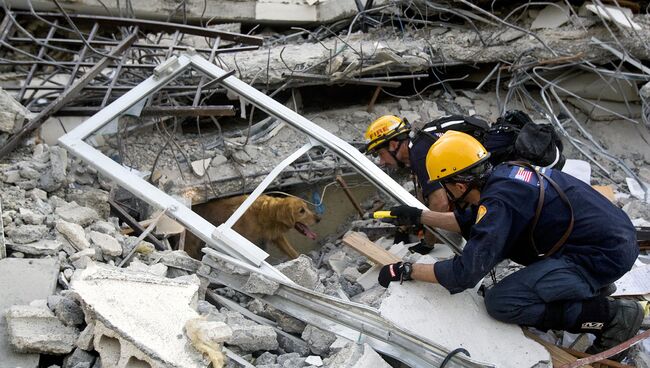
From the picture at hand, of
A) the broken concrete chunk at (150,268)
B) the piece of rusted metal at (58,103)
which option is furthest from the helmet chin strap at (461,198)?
the piece of rusted metal at (58,103)

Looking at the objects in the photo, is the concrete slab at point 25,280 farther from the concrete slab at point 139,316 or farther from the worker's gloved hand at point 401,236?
the worker's gloved hand at point 401,236

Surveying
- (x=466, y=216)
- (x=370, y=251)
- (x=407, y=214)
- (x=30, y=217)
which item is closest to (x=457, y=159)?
(x=466, y=216)

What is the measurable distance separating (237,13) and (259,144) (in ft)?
7.15

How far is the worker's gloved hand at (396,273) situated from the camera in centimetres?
441

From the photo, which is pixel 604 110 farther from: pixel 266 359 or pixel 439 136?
pixel 266 359

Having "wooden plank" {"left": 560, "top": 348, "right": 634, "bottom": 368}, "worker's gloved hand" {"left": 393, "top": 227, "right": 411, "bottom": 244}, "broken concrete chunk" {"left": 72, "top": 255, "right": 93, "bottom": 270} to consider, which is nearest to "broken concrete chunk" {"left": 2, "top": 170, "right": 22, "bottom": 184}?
"broken concrete chunk" {"left": 72, "top": 255, "right": 93, "bottom": 270}

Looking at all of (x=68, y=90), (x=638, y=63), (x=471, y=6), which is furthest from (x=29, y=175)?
(x=638, y=63)

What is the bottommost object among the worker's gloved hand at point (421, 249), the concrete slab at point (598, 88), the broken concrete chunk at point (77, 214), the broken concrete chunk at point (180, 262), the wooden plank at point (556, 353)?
the concrete slab at point (598, 88)

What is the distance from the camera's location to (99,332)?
3.69m

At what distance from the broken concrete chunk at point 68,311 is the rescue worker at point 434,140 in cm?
245

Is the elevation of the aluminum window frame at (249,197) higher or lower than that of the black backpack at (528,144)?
higher

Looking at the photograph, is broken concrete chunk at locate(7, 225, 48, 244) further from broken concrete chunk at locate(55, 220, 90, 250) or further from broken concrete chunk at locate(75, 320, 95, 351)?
broken concrete chunk at locate(75, 320, 95, 351)

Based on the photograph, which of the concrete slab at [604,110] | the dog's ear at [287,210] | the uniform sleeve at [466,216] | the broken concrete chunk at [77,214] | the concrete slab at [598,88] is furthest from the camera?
the concrete slab at [604,110]

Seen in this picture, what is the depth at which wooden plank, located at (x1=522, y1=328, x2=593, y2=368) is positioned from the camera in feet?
14.2
